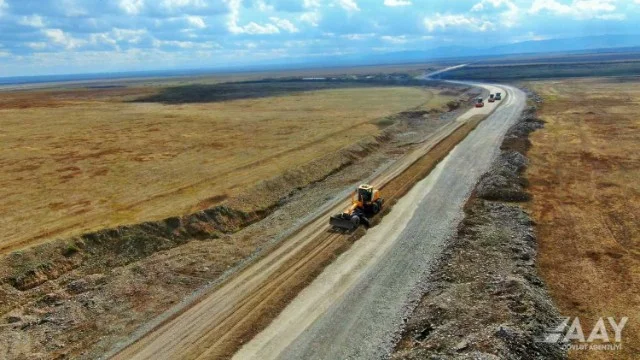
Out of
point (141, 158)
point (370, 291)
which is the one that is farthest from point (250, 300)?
point (141, 158)

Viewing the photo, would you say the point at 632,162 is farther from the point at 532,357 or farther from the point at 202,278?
the point at 202,278

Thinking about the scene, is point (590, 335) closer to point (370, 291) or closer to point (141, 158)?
point (370, 291)

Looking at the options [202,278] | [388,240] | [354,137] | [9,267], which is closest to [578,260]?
[388,240]

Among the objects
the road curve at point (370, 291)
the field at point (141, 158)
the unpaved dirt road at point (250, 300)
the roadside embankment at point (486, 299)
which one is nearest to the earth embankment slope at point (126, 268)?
the unpaved dirt road at point (250, 300)

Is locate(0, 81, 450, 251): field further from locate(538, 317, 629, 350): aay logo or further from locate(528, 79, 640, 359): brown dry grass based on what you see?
locate(538, 317, 629, 350): aay logo

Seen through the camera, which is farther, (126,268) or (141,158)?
(141,158)

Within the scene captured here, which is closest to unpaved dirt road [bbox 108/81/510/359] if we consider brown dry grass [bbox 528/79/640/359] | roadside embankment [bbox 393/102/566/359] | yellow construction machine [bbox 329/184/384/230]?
yellow construction machine [bbox 329/184/384/230]

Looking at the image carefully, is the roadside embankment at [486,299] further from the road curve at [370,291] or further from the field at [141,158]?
the field at [141,158]
